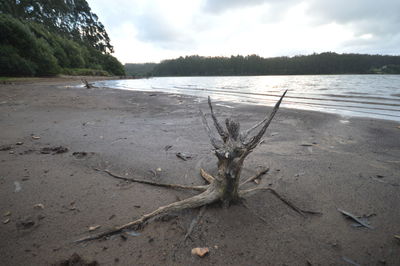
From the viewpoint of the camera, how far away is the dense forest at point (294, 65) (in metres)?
84.7

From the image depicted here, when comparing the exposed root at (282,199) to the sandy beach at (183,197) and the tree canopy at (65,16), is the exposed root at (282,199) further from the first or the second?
the tree canopy at (65,16)

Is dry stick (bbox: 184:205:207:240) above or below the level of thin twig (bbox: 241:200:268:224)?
above

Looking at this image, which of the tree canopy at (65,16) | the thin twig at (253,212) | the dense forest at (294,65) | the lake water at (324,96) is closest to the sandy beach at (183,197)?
the thin twig at (253,212)

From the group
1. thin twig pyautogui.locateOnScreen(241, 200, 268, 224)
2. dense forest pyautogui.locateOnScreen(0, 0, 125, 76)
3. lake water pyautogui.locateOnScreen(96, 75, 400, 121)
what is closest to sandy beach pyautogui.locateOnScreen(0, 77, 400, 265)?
thin twig pyautogui.locateOnScreen(241, 200, 268, 224)

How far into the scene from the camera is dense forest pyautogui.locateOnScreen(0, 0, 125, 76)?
20941 millimetres

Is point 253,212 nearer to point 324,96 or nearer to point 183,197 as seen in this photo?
point 183,197

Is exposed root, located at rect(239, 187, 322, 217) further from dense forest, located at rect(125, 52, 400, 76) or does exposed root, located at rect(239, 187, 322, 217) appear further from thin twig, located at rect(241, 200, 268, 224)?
dense forest, located at rect(125, 52, 400, 76)

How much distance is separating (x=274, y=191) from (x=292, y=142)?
8.14ft

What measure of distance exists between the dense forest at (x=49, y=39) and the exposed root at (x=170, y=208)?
2781 centimetres

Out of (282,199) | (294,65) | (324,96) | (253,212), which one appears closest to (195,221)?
(253,212)

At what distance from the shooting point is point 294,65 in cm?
9538

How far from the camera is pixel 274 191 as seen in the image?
2.25m

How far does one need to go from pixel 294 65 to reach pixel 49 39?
328 feet

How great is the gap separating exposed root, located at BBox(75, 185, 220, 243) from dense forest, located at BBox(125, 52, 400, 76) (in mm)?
103917
